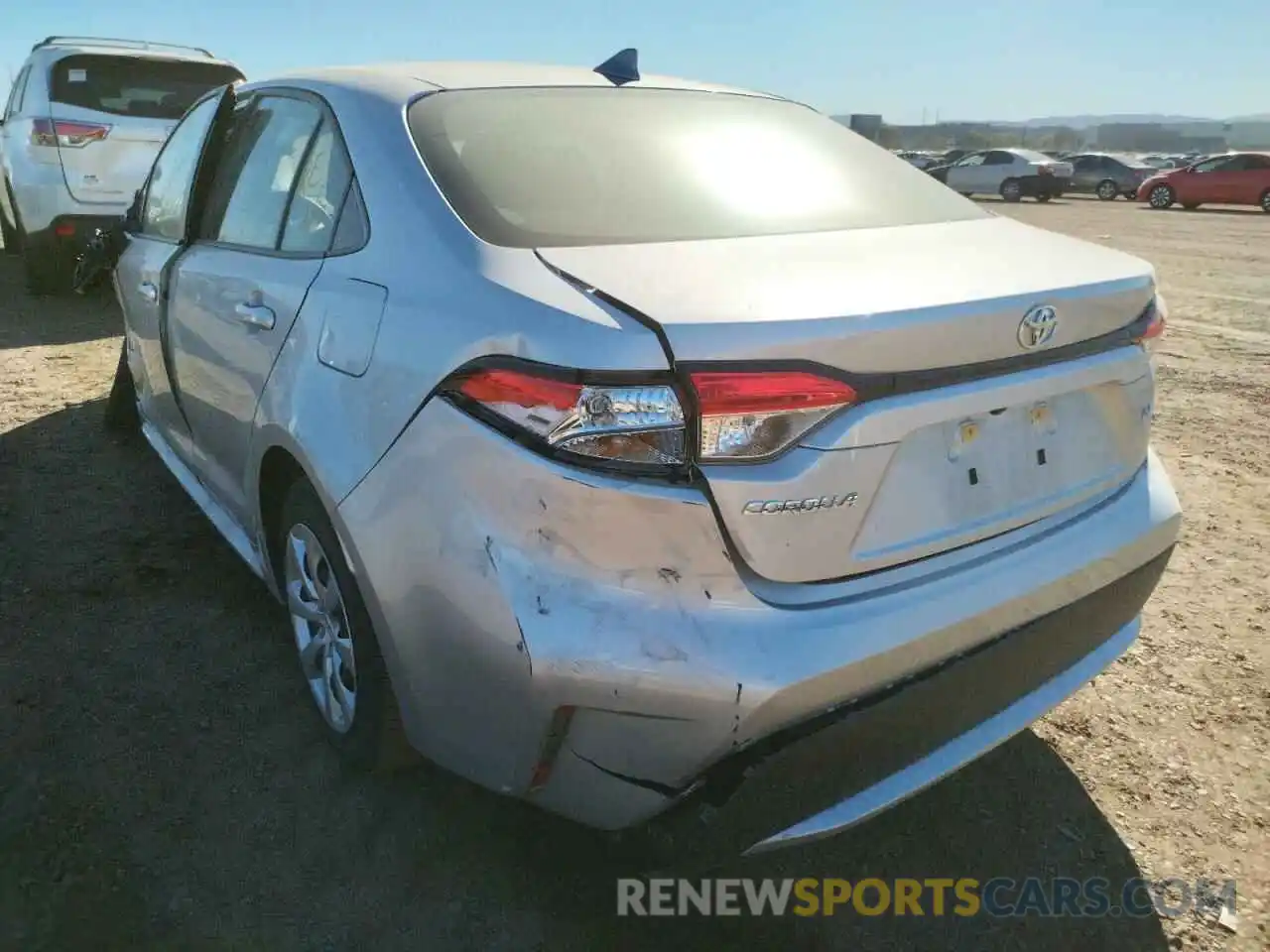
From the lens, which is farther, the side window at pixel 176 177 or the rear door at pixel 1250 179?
the rear door at pixel 1250 179

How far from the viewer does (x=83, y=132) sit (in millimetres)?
7293

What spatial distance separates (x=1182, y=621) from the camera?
125 inches

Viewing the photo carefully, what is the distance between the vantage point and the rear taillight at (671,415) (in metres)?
1.54

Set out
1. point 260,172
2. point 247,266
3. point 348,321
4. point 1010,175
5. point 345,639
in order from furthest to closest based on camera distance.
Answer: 1. point 1010,175
2. point 260,172
3. point 247,266
4. point 345,639
5. point 348,321

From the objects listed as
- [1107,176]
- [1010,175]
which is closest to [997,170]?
[1010,175]

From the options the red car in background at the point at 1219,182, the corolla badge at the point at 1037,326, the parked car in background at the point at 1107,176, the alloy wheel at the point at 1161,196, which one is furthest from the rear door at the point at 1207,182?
the corolla badge at the point at 1037,326

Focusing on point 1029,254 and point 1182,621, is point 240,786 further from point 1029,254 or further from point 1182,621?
point 1182,621

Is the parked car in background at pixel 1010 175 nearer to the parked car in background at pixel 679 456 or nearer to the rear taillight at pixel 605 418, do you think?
the parked car in background at pixel 679 456

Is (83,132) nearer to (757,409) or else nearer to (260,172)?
(260,172)

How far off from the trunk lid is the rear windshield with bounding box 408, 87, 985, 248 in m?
0.13

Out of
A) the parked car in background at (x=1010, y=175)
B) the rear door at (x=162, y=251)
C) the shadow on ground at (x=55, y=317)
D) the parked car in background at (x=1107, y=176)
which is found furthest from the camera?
the parked car in background at (x=1107, y=176)

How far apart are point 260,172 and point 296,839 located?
1.81 m

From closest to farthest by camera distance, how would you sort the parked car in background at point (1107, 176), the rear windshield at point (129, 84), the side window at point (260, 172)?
the side window at point (260, 172) → the rear windshield at point (129, 84) → the parked car in background at point (1107, 176)

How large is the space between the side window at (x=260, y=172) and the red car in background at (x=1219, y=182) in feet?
83.8
